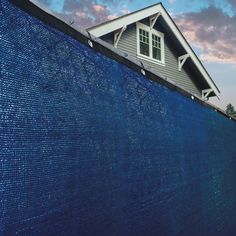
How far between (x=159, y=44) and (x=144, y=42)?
3.27ft

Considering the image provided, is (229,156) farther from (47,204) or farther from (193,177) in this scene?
(47,204)

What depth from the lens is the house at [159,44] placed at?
1125cm

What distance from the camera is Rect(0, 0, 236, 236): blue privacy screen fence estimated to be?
1907 millimetres

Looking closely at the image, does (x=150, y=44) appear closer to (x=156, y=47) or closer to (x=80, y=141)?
(x=156, y=47)

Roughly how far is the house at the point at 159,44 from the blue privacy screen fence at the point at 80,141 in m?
7.00

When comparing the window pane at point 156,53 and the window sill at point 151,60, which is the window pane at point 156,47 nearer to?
the window pane at point 156,53

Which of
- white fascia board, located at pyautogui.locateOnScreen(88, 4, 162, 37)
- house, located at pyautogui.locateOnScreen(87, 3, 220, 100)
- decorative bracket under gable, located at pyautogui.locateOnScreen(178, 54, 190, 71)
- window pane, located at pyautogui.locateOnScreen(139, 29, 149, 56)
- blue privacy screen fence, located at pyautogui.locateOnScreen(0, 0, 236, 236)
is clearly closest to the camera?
blue privacy screen fence, located at pyautogui.locateOnScreen(0, 0, 236, 236)

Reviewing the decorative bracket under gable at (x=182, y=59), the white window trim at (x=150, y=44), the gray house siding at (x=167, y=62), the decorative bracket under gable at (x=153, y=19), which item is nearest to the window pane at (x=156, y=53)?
the white window trim at (x=150, y=44)

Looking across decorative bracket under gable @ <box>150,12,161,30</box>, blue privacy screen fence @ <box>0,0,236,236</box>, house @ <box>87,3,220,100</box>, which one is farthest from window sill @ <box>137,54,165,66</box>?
blue privacy screen fence @ <box>0,0,236,236</box>

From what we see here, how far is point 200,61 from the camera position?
15.2m

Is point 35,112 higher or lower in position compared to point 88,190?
higher

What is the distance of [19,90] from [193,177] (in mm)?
2928

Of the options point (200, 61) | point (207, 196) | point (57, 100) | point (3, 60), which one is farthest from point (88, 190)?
point (200, 61)

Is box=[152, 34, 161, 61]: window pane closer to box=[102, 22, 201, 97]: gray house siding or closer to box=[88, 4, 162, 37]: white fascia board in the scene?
box=[102, 22, 201, 97]: gray house siding
